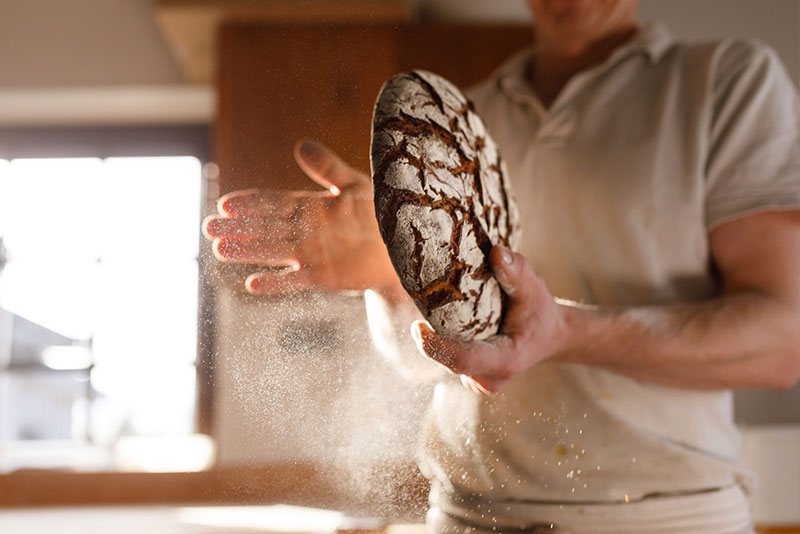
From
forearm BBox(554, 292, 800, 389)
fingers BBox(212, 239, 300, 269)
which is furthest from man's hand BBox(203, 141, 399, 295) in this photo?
forearm BBox(554, 292, 800, 389)

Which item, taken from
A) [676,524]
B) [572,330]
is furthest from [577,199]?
[676,524]

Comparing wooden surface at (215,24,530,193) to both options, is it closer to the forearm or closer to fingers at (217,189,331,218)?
fingers at (217,189,331,218)

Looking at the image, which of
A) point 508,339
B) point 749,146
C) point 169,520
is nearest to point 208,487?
point 169,520

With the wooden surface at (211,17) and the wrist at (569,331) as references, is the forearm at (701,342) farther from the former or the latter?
the wooden surface at (211,17)

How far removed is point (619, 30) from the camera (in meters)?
0.40

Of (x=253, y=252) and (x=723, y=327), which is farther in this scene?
(x=723, y=327)

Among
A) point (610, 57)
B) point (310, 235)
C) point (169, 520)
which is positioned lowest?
point (169, 520)

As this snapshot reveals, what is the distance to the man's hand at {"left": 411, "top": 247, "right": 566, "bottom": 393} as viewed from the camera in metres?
0.21

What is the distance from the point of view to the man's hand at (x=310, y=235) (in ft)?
0.65

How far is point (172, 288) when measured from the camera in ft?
0.66

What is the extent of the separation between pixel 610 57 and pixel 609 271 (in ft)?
0.45

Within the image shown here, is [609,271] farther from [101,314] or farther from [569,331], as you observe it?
[101,314]

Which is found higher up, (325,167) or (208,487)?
(325,167)

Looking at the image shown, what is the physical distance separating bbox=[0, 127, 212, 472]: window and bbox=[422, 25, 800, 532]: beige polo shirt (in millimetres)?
122
